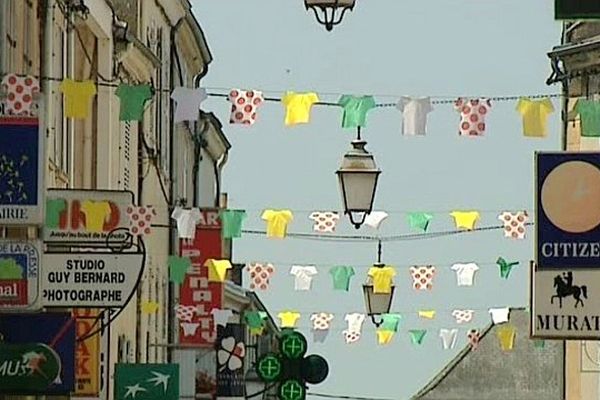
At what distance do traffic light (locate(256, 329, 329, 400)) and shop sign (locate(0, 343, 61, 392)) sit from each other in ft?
34.7

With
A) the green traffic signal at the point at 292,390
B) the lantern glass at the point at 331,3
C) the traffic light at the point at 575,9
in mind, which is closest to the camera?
the traffic light at the point at 575,9

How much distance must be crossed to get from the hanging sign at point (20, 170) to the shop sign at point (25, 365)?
1.04 m

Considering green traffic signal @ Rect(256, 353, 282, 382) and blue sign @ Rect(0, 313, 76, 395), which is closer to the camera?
blue sign @ Rect(0, 313, 76, 395)

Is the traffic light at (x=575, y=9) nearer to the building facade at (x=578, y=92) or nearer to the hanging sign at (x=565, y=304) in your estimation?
the hanging sign at (x=565, y=304)

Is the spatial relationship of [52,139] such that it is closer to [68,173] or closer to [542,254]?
[68,173]

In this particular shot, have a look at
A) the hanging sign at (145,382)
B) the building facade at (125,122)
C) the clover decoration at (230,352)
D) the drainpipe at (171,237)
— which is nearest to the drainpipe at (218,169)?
the building facade at (125,122)

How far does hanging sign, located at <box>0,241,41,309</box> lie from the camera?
20078 millimetres

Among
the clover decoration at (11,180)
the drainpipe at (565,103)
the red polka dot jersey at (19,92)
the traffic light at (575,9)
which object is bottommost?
the clover decoration at (11,180)

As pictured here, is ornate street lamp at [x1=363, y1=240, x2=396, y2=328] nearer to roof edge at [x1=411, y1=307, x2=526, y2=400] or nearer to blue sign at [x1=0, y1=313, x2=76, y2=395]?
blue sign at [x1=0, y1=313, x2=76, y2=395]

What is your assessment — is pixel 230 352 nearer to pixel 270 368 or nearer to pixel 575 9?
pixel 270 368

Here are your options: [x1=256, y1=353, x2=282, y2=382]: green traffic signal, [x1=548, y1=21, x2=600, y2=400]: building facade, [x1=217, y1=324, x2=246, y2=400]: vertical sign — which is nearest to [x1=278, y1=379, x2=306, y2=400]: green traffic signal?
[x1=256, y1=353, x2=282, y2=382]: green traffic signal

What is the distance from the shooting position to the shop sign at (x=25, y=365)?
1983 centimetres

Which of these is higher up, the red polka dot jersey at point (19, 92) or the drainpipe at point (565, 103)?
the drainpipe at point (565, 103)

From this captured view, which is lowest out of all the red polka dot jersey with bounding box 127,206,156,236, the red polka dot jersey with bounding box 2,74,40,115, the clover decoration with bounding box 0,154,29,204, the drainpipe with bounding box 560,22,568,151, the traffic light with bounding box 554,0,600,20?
the red polka dot jersey with bounding box 127,206,156,236
